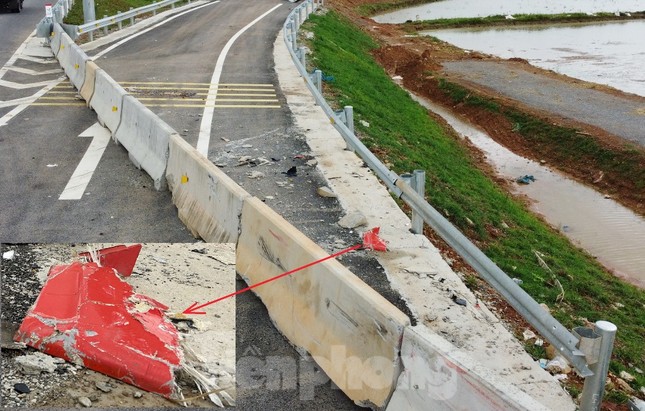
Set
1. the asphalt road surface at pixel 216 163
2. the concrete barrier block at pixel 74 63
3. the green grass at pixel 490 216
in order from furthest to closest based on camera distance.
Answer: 1. the concrete barrier block at pixel 74 63
2. the green grass at pixel 490 216
3. the asphalt road surface at pixel 216 163

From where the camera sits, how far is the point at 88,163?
11.8 metres

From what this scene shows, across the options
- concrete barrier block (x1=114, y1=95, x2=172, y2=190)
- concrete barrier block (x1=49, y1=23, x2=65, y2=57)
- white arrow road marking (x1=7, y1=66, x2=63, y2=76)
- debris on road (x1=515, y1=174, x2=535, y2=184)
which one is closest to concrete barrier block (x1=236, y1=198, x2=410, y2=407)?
concrete barrier block (x1=114, y1=95, x2=172, y2=190)

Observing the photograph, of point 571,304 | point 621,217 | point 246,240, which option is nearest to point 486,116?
point 621,217

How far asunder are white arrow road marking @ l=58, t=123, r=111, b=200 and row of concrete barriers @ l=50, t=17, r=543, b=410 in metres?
1.34

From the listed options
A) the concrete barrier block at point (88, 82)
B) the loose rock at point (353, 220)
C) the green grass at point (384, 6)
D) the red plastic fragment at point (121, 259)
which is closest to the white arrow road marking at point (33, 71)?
the concrete barrier block at point (88, 82)

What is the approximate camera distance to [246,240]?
7719mm

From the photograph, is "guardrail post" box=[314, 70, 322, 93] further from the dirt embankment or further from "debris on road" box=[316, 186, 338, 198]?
the dirt embankment

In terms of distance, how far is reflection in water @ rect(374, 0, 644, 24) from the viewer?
188ft

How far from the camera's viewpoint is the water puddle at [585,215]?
48.8ft

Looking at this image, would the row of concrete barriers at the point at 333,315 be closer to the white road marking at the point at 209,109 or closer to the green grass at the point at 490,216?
the white road marking at the point at 209,109

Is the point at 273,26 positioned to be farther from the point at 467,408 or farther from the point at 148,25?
the point at 467,408

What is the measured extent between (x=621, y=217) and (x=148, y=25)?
19.6 meters

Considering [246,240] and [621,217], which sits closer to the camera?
[246,240]

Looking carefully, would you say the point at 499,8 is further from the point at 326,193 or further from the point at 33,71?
the point at 326,193
